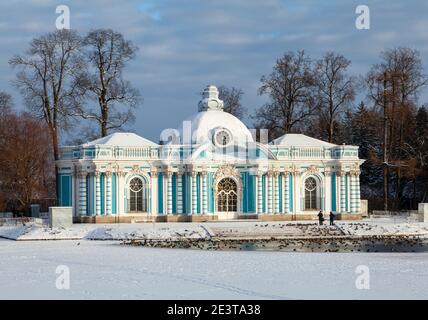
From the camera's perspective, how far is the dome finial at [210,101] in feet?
161

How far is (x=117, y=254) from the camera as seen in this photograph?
26.8 metres

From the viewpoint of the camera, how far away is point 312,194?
45938mm

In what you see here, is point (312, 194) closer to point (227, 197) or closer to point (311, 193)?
point (311, 193)

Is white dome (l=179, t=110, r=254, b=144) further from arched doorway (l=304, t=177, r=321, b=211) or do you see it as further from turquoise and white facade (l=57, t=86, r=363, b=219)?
arched doorway (l=304, t=177, r=321, b=211)

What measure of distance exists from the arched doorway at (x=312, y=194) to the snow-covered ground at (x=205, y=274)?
18383 millimetres

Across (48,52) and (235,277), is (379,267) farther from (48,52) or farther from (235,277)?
(48,52)

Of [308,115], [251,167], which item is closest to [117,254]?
[251,167]

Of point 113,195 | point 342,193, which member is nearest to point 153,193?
point 113,195

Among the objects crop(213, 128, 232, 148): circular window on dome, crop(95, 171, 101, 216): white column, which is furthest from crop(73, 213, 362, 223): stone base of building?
crop(213, 128, 232, 148): circular window on dome

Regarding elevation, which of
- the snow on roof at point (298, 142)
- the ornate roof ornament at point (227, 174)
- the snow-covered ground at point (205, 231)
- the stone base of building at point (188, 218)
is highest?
the snow on roof at point (298, 142)

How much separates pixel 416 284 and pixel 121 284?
6.62 metres

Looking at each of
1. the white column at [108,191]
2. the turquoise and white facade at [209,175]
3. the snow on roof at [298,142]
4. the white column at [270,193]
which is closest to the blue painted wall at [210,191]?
the turquoise and white facade at [209,175]

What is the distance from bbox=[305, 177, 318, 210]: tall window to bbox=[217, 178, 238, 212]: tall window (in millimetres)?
4008

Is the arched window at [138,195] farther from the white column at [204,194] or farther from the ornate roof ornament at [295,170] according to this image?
the ornate roof ornament at [295,170]
